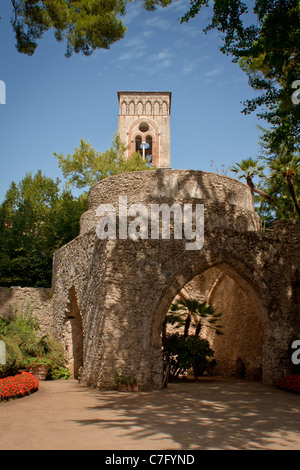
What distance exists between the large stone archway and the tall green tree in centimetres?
723

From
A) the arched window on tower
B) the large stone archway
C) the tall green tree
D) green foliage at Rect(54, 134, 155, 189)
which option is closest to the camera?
the large stone archway

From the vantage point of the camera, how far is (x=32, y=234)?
2083cm

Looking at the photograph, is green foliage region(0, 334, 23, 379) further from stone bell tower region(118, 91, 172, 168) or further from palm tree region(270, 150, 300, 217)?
stone bell tower region(118, 91, 172, 168)

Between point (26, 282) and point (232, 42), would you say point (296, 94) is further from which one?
point (26, 282)

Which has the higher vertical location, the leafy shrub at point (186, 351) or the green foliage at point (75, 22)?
the green foliage at point (75, 22)

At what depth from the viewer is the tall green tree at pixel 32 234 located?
18.6m

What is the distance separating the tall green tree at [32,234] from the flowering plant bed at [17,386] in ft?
30.1

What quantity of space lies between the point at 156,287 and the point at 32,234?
1289cm

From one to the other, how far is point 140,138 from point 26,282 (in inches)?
1037

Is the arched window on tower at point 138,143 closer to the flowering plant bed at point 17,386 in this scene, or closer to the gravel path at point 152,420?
the flowering plant bed at point 17,386

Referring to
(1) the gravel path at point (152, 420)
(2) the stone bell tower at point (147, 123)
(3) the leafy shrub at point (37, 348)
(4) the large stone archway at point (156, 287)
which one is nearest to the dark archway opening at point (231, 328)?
(4) the large stone archway at point (156, 287)

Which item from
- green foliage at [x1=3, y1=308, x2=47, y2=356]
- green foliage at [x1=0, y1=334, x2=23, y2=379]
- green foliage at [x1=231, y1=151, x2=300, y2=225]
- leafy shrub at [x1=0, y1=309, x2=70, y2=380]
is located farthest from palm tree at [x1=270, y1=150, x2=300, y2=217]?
green foliage at [x1=0, y1=334, x2=23, y2=379]

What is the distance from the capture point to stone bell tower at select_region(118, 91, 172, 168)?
132ft
